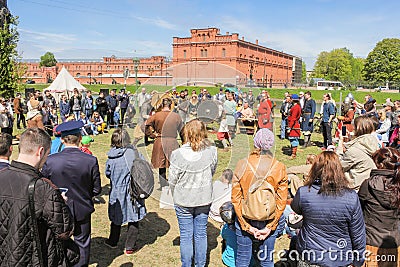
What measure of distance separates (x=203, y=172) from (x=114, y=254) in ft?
6.55

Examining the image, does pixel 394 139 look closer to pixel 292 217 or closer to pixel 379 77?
pixel 292 217

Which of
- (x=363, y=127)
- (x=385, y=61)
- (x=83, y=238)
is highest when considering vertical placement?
(x=385, y=61)

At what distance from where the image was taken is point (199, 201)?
3553 mm

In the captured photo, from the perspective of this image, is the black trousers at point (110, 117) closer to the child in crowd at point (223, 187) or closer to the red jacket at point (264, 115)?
the red jacket at point (264, 115)

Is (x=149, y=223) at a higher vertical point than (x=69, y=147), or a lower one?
lower

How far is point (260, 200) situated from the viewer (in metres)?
3.00

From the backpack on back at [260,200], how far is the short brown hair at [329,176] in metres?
0.36

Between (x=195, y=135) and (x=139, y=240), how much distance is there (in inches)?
93.5

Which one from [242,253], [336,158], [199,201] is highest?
[336,158]

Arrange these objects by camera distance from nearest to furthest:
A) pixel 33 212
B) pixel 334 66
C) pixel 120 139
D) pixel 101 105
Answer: pixel 33 212 < pixel 120 139 < pixel 101 105 < pixel 334 66

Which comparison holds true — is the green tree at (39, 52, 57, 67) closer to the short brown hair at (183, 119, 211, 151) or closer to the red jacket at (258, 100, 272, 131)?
the red jacket at (258, 100, 272, 131)

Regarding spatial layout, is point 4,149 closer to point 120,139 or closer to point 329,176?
point 120,139

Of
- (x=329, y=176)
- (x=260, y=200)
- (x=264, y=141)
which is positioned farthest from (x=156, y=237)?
(x=329, y=176)

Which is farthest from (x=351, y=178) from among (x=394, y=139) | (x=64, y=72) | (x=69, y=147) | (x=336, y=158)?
(x=64, y=72)
